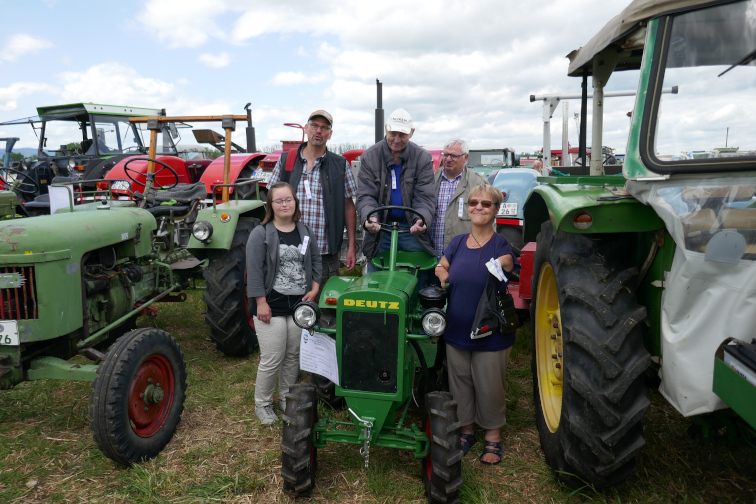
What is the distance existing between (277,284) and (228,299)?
996 millimetres

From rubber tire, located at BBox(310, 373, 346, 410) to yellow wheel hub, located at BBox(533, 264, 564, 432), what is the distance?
3.85 ft

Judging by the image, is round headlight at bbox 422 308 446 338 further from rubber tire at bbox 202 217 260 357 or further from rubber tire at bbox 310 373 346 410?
rubber tire at bbox 202 217 260 357

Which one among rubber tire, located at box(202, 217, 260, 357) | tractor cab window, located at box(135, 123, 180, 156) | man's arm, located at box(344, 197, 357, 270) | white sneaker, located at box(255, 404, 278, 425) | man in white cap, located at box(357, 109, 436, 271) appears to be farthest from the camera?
tractor cab window, located at box(135, 123, 180, 156)

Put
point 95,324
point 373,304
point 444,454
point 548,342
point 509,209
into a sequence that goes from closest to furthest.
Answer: point 444,454 < point 373,304 < point 548,342 < point 95,324 < point 509,209

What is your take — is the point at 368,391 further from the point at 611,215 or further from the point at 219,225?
the point at 219,225

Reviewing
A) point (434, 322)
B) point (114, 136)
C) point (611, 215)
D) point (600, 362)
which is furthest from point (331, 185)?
point (114, 136)

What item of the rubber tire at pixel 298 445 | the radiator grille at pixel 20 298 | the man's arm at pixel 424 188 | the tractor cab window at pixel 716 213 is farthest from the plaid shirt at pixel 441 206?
the radiator grille at pixel 20 298

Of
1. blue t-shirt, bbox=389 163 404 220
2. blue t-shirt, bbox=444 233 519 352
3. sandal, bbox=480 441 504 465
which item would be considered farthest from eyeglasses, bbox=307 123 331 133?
sandal, bbox=480 441 504 465

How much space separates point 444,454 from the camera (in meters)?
2.37

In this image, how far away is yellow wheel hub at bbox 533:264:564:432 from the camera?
2.90 metres

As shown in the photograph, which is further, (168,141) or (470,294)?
(168,141)

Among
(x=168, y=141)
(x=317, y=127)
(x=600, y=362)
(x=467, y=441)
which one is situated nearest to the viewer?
(x=600, y=362)

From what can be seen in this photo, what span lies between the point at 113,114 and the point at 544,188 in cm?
989

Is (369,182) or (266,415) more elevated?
(369,182)
